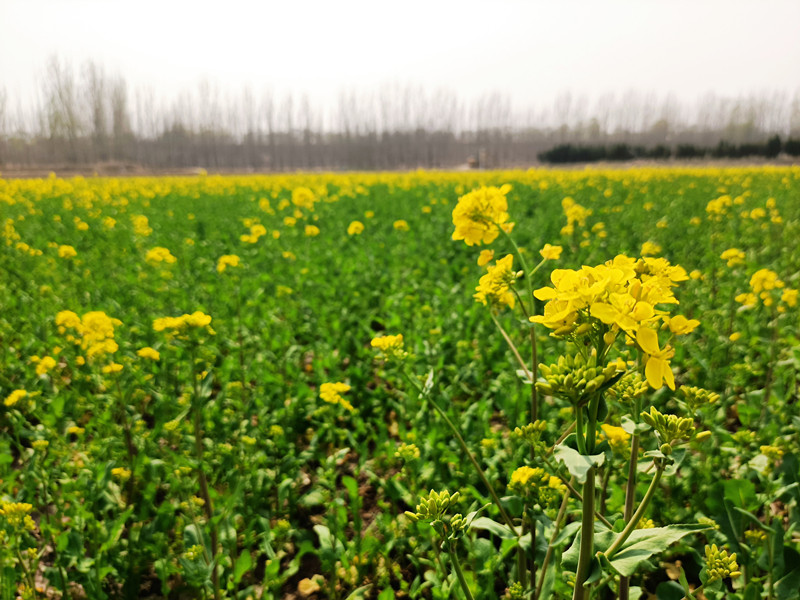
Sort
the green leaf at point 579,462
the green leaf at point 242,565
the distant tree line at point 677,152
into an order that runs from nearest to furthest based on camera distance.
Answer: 1. the green leaf at point 579,462
2. the green leaf at point 242,565
3. the distant tree line at point 677,152

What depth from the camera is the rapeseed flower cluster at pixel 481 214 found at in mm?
1526

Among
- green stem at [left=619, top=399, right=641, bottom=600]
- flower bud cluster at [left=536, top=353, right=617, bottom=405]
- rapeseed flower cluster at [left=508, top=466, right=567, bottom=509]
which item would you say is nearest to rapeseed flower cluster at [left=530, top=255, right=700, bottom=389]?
flower bud cluster at [left=536, top=353, right=617, bottom=405]

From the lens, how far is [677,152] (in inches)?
1722

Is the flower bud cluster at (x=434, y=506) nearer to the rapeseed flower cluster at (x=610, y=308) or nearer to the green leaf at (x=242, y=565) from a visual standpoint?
the rapeseed flower cluster at (x=610, y=308)

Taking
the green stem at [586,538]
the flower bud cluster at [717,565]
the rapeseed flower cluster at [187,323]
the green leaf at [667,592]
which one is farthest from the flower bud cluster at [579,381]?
the rapeseed flower cluster at [187,323]

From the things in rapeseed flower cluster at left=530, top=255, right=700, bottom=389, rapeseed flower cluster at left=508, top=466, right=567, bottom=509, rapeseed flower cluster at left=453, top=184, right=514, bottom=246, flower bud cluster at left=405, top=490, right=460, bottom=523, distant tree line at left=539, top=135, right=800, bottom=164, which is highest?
distant tree line at left=539, top=135, right=800, bottom=164

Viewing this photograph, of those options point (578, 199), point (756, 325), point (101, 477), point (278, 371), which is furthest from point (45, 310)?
point (578, 199)

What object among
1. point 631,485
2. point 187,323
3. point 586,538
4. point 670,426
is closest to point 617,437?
point 631,485

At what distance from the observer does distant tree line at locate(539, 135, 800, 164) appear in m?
40.8

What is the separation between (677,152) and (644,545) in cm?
5262

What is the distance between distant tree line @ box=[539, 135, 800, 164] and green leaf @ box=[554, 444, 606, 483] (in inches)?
1968

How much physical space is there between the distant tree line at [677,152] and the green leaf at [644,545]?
4988 cm

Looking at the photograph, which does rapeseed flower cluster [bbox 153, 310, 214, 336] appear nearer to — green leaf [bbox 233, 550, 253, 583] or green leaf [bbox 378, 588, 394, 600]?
green leaf [bbox 233, 550, 253, 583]

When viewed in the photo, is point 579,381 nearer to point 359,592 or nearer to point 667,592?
point 667,592
